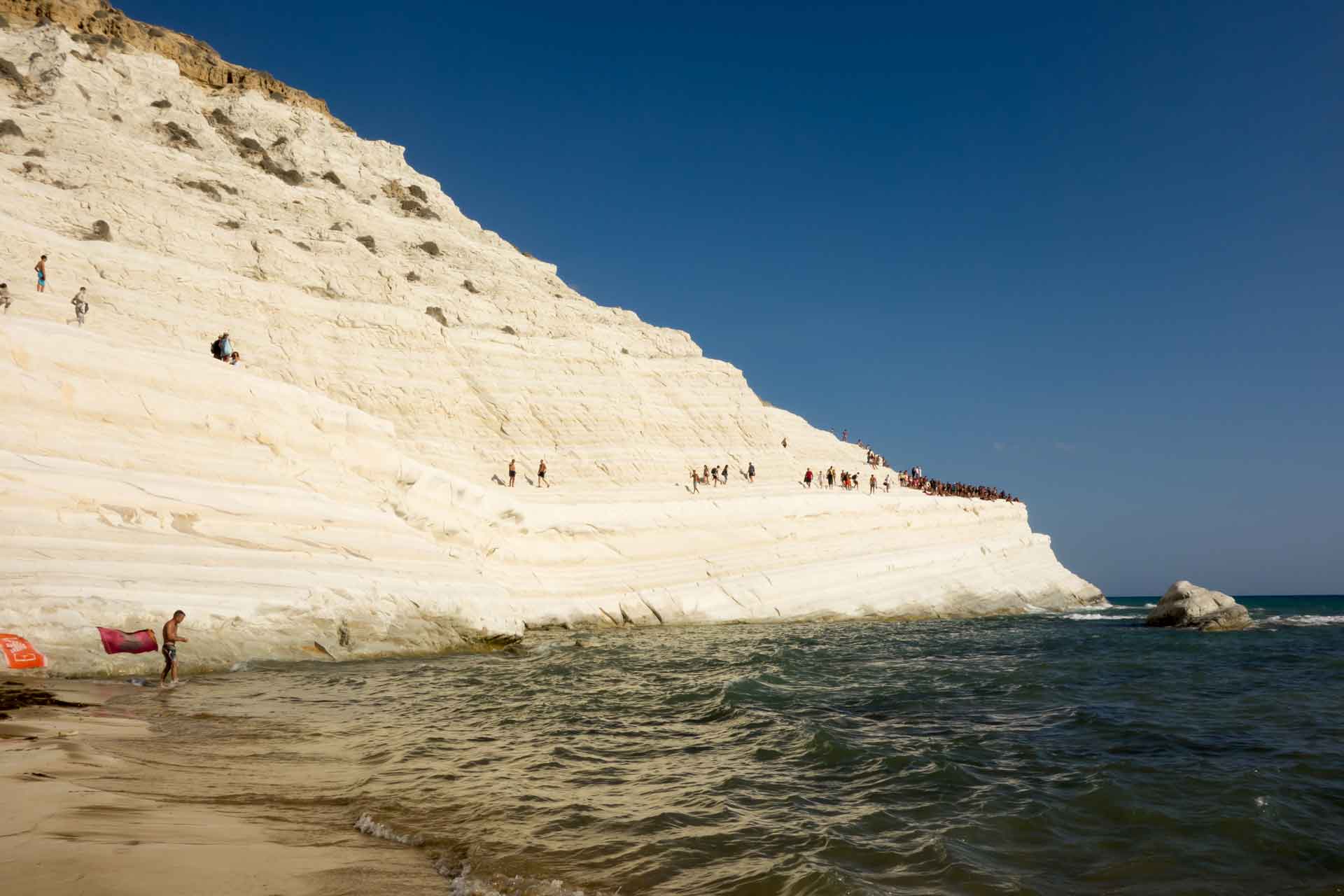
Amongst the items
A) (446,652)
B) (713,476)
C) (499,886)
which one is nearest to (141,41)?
(713,476)

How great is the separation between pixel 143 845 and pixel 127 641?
30.1 feet

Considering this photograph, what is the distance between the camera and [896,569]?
31.5m

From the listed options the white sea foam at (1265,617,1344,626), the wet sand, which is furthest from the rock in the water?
the wet sand

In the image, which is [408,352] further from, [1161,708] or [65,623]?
[1161,708]

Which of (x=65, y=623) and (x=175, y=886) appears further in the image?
(x=65, y=623)

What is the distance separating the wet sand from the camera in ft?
13.3

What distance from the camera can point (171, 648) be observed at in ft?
39.1

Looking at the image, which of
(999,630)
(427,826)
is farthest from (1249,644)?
(427,826)

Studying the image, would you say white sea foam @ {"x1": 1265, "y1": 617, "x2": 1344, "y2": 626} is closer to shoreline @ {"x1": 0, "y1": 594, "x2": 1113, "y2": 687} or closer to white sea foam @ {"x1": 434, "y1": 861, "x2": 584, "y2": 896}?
shoreline @ {"x1": 0, "y1": 594, "x2": 1113, "y2": 687}

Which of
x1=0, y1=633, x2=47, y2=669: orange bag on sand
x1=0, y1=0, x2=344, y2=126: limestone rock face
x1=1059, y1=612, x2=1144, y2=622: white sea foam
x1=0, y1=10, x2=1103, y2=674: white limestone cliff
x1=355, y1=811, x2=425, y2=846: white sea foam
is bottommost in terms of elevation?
x1=355, y1=811, x2=425, y2=846: white sea foam

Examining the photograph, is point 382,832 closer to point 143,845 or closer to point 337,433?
point 143,845

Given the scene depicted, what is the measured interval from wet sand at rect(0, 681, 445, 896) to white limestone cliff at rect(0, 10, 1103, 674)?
718 centimetres

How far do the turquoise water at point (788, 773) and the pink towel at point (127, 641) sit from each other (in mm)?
983

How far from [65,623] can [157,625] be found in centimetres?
125
